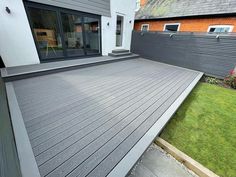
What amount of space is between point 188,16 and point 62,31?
7.50 metres

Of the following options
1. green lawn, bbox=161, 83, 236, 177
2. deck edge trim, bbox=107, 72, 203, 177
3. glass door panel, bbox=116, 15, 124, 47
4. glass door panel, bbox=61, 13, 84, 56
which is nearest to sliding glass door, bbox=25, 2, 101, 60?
glass door panel, bbox=61, 13, 84, 56

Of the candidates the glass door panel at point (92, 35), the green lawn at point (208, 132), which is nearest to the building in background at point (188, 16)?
the green lawn at point (208, 132)

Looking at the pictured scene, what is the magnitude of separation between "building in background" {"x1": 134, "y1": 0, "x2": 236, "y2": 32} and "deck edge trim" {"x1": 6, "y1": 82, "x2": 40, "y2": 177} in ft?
30.0

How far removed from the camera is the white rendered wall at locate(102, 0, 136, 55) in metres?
6.04

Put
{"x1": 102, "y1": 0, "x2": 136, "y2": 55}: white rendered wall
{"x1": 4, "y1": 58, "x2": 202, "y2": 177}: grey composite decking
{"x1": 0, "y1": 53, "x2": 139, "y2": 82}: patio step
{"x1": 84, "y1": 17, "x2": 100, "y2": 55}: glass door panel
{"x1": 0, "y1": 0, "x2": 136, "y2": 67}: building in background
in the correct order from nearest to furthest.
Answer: {"x1": 4, "y1": 58, "x2": 202, "y2": 177}: grey composite decking, {"x1": 0, "y1": 53, "x2": 139, "y2": 82}: patio step, {"x1": 0, "y1": 0, "x2": 136, "y2": 67}: building in background, {"x1": 84, "y1": 17, "x2": 100, "y2": 55}: glass door panel, {"x1": 102, "y1": 0, "x2": 136, "y2": 55}: white rendered wall

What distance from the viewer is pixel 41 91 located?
112 inches

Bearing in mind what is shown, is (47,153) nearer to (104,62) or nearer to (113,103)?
(113,103)

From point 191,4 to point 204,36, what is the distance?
4318mm

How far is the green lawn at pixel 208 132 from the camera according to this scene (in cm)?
168

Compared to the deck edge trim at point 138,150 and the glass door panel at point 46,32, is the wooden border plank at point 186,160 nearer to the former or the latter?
the deck edge trim at point 138,150

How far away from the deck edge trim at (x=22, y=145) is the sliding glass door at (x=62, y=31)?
2965 mm

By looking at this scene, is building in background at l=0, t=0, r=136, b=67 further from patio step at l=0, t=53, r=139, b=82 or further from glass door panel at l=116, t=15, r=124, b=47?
patio step at l=0, t=53, r=139, b=82

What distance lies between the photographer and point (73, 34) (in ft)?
16.6

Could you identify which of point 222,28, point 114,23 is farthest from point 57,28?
point 222,28
